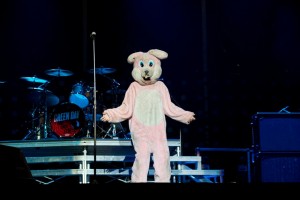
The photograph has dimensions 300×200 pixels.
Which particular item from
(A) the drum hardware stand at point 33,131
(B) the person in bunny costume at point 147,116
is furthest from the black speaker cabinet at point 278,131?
(A) the drum hardware stand at point 33,131

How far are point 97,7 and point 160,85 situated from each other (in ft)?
15.7

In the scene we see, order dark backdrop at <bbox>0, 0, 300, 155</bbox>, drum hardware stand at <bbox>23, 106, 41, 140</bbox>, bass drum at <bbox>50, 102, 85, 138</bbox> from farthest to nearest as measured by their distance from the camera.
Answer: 1. dark backdrop at <bbox>0, 0, 300, 155</bbox>
2. drum hardware stand at <bbox>23, 106, 41, 140</bbox>
3. bass drum at <bbox>50, 102, 85, 138</bbox>

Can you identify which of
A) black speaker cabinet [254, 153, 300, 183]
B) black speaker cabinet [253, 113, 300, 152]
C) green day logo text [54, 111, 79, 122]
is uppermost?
green day logo text [54, 111, 79, 122]

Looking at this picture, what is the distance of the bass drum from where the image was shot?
7.79 meters

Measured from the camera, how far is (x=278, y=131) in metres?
6.24

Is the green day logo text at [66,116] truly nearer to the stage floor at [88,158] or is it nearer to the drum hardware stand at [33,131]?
the drum hardware stand at [33,131]

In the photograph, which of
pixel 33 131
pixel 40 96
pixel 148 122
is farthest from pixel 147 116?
pixel 40 96

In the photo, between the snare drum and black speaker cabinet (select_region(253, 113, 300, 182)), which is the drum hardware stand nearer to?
the snare drum

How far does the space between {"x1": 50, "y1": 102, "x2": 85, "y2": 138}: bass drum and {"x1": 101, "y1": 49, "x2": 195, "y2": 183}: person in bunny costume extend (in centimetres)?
222

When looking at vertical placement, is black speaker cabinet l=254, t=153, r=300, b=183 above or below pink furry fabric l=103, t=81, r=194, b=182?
below

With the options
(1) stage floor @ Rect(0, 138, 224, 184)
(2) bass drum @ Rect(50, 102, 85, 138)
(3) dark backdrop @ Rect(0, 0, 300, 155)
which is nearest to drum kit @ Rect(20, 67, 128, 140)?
(2) bass drum @ Rect(50, 102, 85, 138)

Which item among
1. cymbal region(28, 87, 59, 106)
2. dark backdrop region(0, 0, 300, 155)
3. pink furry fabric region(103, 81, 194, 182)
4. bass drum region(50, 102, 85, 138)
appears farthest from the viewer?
dark backdrop region(0, 0, 300, 155)

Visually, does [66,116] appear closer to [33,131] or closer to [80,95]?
[33,131]

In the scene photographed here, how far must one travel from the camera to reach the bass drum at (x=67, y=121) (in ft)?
25.5
